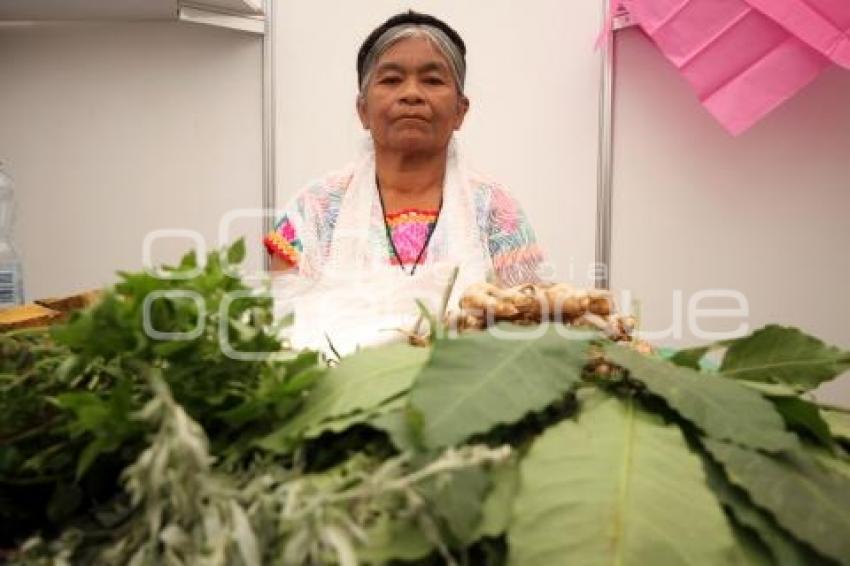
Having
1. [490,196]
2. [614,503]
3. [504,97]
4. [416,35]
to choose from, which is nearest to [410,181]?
[490,196]

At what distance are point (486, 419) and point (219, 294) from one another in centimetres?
15

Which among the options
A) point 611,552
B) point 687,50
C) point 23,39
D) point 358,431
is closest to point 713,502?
point 611,552

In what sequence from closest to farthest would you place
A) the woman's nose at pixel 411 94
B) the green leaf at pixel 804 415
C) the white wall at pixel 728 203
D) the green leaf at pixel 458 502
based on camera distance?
the green leaf at pixel 458 502
the green leaf at pixel 804 415
the woman's nose at pixel 411 94
the white wall at pixel 728 203

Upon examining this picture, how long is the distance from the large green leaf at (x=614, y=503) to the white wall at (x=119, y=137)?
1.53 m

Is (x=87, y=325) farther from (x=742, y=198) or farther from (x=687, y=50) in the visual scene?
(x=742, y=198)

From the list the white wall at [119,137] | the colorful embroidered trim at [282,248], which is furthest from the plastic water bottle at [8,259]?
the colorful embroidered trim at [282,248]

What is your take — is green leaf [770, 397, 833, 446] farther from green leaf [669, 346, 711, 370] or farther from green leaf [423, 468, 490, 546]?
green leaf [423, 468, 490, 546]

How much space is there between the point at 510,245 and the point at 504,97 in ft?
2.27

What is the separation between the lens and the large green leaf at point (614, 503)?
1.09 feet

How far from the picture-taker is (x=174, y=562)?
0.30 m

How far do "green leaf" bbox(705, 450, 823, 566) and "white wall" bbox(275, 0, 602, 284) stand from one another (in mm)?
1465

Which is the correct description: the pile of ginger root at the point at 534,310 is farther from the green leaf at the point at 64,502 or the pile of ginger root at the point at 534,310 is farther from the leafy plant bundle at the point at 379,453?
the green leaf at the point at 64,502

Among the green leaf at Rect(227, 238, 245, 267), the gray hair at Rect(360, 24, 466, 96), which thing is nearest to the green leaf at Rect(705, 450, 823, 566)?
the green leaf at Rect(227, 238, 245, 267)

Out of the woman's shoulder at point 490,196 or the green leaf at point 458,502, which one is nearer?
the green leaf at point 458,502
